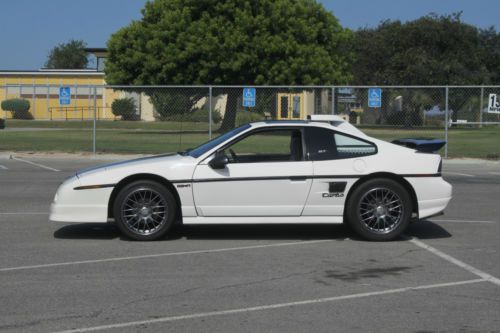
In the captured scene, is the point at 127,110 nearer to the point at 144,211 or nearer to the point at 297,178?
the point at 144,211

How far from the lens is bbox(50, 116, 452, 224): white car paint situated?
8328 mm

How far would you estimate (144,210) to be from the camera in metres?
8.36

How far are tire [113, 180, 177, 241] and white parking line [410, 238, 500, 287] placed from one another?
2838 millimetres

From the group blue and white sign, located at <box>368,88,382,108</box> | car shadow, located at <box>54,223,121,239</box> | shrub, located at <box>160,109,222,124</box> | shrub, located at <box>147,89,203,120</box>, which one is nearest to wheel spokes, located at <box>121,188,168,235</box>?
car shadow, located at <box>54,223,121,239</box>

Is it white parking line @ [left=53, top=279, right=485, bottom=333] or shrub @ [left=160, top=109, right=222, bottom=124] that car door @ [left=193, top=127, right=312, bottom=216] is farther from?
shrub @ [left=160, top=109, right=222, bottom=124]

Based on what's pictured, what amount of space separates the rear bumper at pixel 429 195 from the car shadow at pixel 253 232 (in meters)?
0.45

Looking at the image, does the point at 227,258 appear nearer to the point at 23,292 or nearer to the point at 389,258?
the point at 389,258

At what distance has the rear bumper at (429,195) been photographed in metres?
8.53

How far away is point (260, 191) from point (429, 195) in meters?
1.98

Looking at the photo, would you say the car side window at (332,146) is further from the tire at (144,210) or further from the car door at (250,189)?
the tire at (144,210)

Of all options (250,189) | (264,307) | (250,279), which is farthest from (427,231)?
(264,307)

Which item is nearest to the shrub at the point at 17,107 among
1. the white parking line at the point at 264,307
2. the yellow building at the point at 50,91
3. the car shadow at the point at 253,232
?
the yellow building at the point at 50,91

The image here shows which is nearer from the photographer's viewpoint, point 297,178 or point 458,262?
point 458,262

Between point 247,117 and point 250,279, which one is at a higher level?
point 247,117
